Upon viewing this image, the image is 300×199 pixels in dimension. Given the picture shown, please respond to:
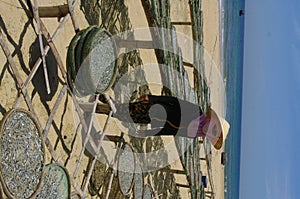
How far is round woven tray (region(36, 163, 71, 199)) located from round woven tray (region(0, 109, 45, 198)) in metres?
0.13

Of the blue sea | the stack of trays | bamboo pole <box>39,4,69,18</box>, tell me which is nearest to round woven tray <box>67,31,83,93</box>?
the stack of trays

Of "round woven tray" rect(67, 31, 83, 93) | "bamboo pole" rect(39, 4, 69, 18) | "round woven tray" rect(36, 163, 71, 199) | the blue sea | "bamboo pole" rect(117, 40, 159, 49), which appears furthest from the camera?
the blue sea

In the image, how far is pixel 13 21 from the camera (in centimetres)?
243

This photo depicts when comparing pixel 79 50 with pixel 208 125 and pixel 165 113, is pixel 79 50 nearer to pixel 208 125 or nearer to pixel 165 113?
pixel 165 113

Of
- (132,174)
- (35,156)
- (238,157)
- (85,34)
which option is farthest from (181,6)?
(238,157)

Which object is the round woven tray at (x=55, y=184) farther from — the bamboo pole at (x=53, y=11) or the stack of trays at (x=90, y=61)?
the bamboo pole at (x=53, y=11)

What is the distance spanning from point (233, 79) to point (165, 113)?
937 centimetres

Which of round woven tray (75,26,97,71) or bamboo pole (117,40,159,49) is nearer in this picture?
round woven tray (75,26,97,71)

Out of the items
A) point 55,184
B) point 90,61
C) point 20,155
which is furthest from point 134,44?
point 20,155

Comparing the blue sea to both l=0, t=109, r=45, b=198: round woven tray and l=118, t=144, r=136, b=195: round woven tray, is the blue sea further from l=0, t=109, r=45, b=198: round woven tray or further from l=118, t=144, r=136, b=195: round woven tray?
l=0, t=109, r=45, b=198: round woven tray

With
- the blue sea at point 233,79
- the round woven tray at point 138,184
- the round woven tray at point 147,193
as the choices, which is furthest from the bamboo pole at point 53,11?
the blue sea at point 233,79

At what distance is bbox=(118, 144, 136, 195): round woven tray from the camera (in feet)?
11.1

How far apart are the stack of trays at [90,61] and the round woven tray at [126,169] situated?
938 mm

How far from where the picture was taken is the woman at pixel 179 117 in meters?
2.96
